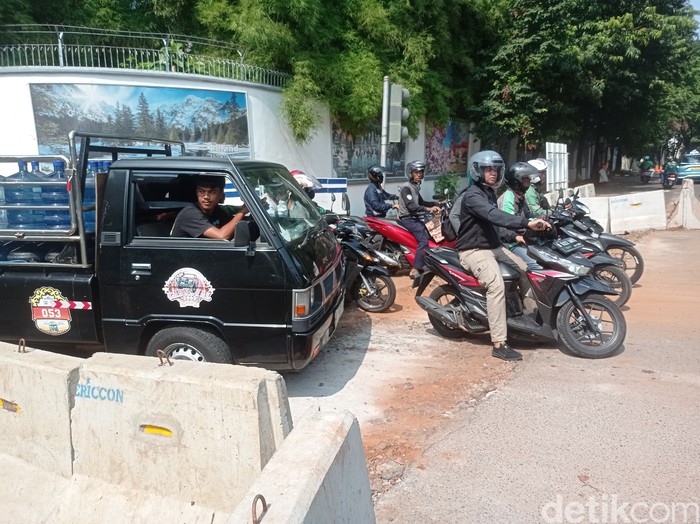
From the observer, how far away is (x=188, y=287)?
13.5 feet

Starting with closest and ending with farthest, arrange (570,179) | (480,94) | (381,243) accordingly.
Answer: (381,243)
(480,94)
(570,179)

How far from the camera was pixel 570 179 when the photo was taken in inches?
1176

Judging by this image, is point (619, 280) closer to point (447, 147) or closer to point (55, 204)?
point (55, 204)

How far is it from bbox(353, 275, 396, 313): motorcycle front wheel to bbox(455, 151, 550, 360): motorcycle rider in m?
1.70

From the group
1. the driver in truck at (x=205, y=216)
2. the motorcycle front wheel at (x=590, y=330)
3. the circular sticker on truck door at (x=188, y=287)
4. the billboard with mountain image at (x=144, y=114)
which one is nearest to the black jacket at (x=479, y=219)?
the motorcycle front wheel at (x=590, y=330)

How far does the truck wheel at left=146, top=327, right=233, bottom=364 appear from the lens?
4164 mm

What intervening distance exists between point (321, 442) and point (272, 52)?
1074cm

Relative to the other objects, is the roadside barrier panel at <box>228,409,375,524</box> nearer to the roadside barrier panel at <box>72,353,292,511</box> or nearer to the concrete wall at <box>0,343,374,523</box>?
the concrete wall at <box>0,343,374,523</box>

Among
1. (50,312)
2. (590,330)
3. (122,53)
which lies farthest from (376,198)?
(122,53)

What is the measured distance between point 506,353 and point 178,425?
131 inches

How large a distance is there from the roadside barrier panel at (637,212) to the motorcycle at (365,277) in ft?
24.5

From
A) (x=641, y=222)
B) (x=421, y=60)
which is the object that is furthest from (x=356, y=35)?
(x=641, y=222)

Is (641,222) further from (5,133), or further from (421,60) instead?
(5,133)

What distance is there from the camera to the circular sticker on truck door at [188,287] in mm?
4113
